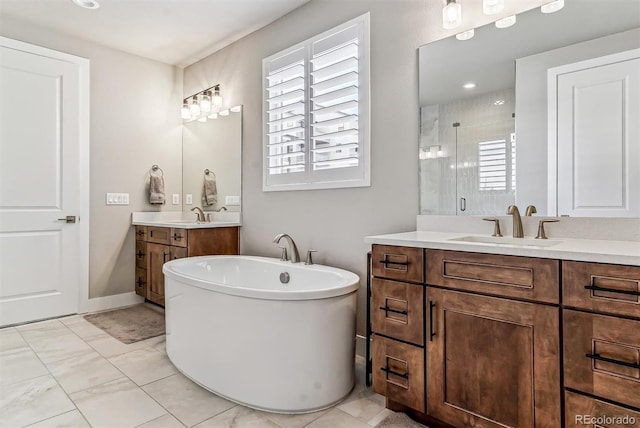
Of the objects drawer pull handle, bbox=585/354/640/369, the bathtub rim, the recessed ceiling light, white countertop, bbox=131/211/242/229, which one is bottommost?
drawer pull handle, bbox=585/354/640/369

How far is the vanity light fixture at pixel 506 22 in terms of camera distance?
73.4 inches

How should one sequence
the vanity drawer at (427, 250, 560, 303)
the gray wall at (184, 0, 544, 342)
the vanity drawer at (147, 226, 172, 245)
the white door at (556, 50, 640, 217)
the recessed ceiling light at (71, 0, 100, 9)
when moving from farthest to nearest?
the vanity drawer at (147, 226, 172, 245) < the recessed ceiling light at (71, 0, 100, 9) < the gray wall at (184, 0, 544, 342) < the white door at (556, 50, 640, 217) < the vanity drawer at (427, 250, 560, 303)

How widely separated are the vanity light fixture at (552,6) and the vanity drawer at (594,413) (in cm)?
172

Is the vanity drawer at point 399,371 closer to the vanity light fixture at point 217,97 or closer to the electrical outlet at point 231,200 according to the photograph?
the electrical outlet at point 231,200

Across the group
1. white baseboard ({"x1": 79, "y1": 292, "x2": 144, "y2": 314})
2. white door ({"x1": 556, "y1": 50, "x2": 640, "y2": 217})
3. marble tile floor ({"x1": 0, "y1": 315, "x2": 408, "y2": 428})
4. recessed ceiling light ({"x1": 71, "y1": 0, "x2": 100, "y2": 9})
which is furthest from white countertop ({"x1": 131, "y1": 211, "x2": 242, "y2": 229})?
white door ({"x1": 556, "y1": 50, "x2": 640, "y2": 217})

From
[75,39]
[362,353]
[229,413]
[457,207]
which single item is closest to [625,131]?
[457,207]

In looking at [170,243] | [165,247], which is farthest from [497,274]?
[165,247]

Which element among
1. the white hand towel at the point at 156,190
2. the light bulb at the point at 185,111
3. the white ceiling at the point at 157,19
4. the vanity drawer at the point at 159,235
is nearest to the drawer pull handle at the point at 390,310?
the vanity drawer at the point at 159,235

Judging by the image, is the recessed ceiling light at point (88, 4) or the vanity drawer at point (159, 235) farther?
the vanity drawer at point (159, 235)

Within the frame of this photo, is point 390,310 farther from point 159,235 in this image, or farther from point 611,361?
point 159,235

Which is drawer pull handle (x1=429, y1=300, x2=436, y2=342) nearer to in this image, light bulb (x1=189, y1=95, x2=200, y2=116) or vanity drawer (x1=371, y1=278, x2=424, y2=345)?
vanity drawer (x1=371, y1=278, x2=424, y2=345)

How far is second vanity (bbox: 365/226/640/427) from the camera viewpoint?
1.17 meters

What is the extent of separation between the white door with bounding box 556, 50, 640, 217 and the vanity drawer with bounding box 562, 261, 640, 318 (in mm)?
578

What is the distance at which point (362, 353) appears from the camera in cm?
248
